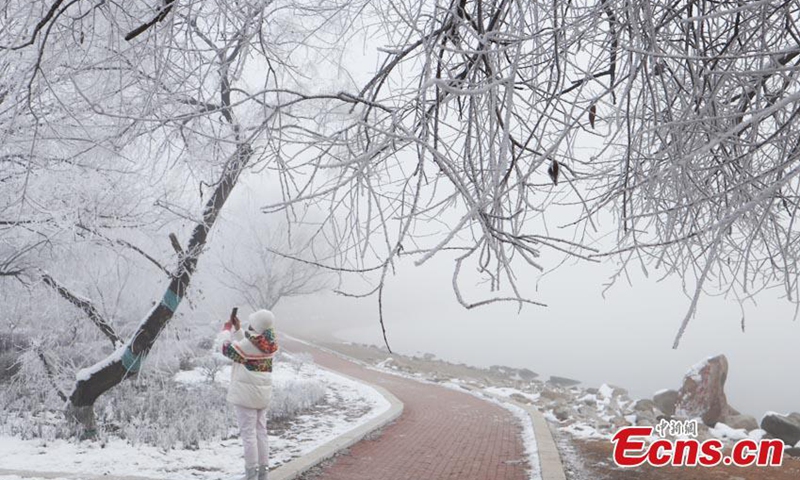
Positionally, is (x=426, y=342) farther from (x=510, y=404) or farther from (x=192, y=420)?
(x=192, y=420)

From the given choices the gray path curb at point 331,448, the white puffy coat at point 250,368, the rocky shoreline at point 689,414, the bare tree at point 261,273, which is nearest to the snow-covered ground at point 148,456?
the gray path curb at point 331,448

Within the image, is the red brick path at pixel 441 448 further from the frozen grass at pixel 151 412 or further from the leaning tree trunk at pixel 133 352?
the leaning tree trunk at pixel 133 352

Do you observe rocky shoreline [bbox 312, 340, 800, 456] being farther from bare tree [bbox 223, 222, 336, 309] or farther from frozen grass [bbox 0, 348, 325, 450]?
bare tree [bbox 223, 222, 336, 309]

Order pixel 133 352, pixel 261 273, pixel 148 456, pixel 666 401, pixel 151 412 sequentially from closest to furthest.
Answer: pixel 148 456 < pixel 133 352 < pixel 151 412 < pixel 666 401 < pixel 261 273

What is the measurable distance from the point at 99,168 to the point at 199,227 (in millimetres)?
1647

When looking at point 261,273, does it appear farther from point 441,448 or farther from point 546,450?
point 546,450

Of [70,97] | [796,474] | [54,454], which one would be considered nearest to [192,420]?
[54,454]

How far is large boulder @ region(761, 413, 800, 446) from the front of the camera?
11.9 m

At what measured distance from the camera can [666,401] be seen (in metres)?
16.3

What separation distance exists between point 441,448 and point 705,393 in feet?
28.7

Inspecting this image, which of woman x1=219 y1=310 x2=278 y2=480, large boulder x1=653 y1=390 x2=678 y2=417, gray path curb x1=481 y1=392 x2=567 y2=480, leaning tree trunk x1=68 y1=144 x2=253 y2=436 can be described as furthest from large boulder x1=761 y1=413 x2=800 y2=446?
leaning tree trunk x1=68 y1=144 x2=253 y2=436

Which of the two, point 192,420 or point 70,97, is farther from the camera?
point 192,420

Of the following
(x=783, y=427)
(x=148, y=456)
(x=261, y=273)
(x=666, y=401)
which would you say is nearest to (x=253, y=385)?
(x=148, y=456)

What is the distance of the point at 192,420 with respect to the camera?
28.3 feet
